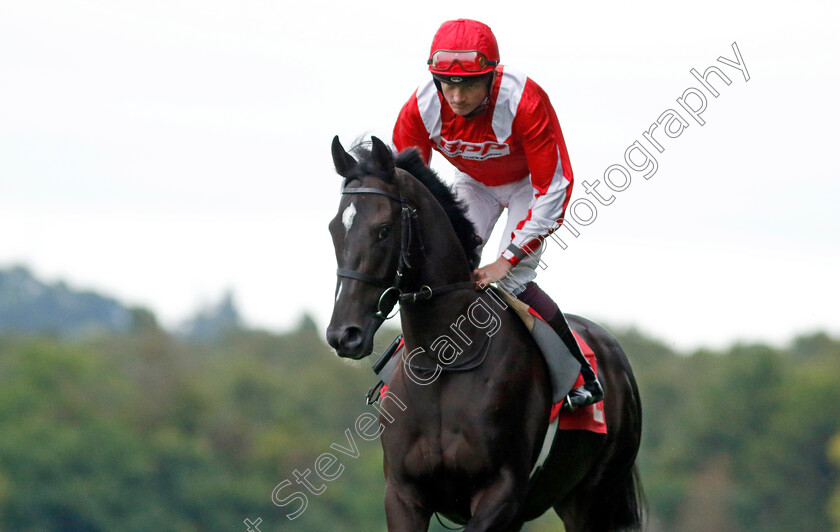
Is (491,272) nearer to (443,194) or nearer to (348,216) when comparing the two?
(443,194)

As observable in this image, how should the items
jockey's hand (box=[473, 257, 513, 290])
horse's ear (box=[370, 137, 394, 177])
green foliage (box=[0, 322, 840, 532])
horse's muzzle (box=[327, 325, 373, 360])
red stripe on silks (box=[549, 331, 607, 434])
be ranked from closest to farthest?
horse's muzzle (box=[327, 325, 373, 360]) → horse's ear (box=[370, 137, 394, 177]) → jockey's hand (box=[473, 257, 513, 290]) → red stripe on silks (box=[549, 331, 607, 434]) → green foliage (box=[0, 322, 840, 532])

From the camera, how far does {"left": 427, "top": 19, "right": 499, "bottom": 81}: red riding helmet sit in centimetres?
Answer: 597

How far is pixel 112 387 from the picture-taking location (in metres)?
62.1

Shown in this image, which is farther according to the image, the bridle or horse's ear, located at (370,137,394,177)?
horse's ear, located at (370,137,394,177)

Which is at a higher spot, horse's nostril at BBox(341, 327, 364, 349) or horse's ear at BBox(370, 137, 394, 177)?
horse's ear at BBox(370, 137, 394, 177)

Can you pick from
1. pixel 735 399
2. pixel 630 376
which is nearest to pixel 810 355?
pixel 735 399

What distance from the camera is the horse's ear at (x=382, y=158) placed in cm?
561

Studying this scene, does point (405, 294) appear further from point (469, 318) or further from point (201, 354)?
point (201, 354)

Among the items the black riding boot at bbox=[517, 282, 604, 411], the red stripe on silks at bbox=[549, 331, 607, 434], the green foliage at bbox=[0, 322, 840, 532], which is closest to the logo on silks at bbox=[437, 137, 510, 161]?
the black riding boot at bbox=[517, 282, 604, 411]

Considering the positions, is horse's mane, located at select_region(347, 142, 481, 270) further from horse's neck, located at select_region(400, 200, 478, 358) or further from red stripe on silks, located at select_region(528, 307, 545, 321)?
red stripe on silks, located at select_region(528, 307, 545, 321)

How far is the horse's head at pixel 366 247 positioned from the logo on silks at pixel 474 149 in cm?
91

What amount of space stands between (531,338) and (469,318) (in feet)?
1.73

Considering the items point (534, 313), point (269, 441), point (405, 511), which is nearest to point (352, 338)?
point (405, 511)

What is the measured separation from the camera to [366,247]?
5332mm
